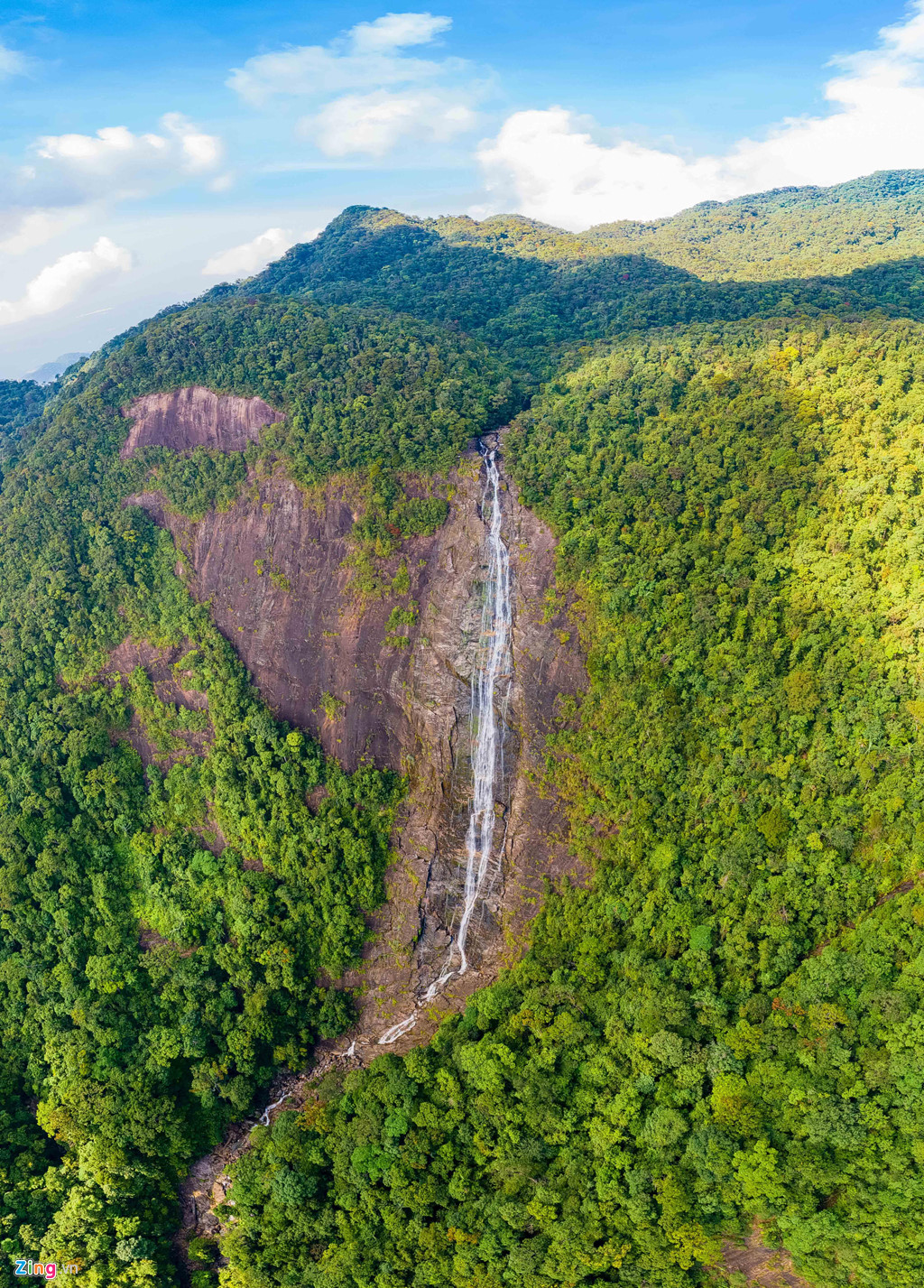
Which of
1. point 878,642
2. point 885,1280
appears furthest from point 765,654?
point 885,1280

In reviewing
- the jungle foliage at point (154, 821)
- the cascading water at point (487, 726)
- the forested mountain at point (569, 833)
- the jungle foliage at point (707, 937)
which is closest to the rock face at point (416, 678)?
the cascading water at point (487, 726)

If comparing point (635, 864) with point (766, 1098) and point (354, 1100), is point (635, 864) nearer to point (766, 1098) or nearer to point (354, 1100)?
point (766, 1098)

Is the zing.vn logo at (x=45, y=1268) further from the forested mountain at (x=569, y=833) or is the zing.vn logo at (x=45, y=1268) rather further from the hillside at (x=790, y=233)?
the hillside at (x=790, y=233)

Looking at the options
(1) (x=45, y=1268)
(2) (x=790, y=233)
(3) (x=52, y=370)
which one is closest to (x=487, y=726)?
(1) (x=45, y=1268)

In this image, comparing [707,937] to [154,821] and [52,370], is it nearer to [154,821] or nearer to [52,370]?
[154,821]

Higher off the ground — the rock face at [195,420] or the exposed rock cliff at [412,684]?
the rock face at [195,420]

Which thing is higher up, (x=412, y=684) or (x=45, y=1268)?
(x=412, y=684)
